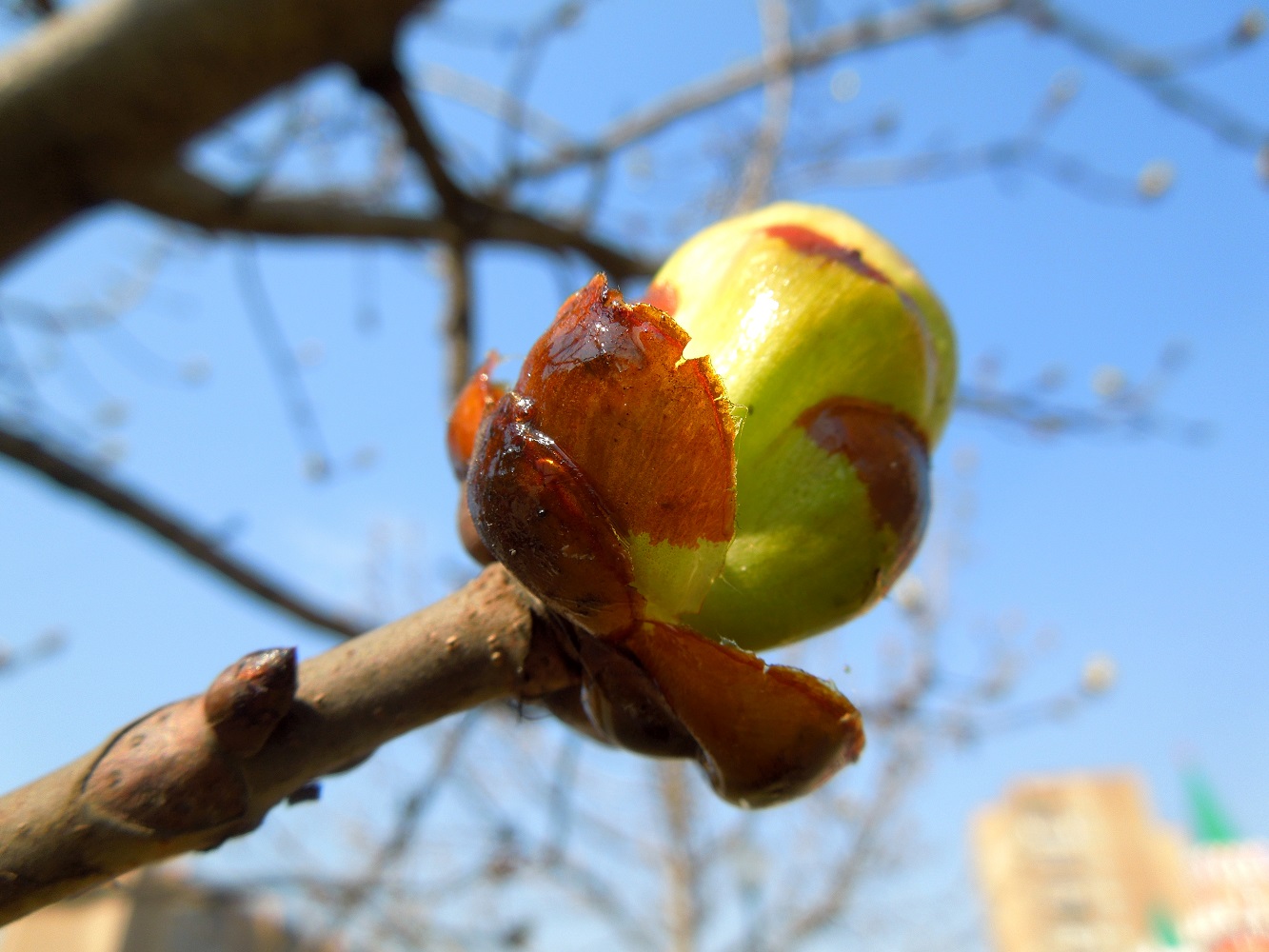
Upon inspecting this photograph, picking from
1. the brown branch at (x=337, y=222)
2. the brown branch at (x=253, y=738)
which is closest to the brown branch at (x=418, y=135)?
the brown branch at (x=337, y=222)

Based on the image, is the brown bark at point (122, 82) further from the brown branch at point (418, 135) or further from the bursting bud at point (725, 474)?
the bursting bud at point (725, 474)

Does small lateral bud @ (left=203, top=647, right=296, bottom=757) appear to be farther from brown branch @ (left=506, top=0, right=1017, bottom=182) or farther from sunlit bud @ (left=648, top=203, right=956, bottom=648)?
brown branch @ (left=506, top=0, right=1017, bottom=182)

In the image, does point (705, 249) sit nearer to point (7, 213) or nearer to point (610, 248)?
point (7, 213)

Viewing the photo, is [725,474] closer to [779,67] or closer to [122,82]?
[122,82]

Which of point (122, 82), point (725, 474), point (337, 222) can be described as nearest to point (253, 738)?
point (725, 474)

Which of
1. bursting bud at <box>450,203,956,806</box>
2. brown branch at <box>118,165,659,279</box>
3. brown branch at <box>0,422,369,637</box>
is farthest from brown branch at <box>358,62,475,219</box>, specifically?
bursting bud at <box>450,203,956,806</box>
